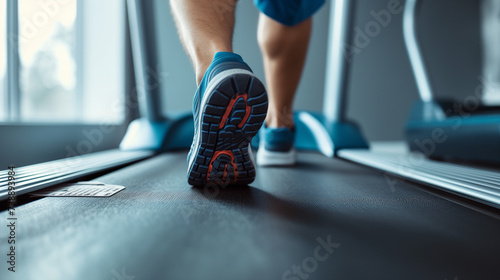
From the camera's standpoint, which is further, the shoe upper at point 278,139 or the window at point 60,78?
the window at point 60,78

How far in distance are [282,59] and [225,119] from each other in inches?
28.2

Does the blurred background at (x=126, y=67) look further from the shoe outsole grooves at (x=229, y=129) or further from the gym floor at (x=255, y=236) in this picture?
the gym floor at (x=255, y=236)

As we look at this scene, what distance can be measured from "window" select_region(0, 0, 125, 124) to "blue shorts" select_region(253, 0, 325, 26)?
2.89ft

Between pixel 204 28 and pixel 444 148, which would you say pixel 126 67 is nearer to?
pixel 204 28

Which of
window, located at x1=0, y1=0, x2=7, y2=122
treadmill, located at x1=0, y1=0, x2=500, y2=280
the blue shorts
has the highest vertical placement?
the blue shorts

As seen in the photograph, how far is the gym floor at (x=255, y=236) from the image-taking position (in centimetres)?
38

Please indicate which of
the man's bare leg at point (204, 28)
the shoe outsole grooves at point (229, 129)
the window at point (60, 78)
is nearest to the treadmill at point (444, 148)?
the shoe outsole grooves at point (229, 129)

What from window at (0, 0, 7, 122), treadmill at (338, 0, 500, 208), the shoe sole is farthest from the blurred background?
treadmill at (338, 0, 500, 208)

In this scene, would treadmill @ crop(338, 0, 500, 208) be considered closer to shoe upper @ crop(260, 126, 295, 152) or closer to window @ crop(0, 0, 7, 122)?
shoe upper @ crop(260, 126, 295, 152)

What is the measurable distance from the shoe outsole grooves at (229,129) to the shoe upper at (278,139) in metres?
0.46

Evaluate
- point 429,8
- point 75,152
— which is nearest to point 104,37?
point 75,152

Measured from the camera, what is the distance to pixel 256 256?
408mm

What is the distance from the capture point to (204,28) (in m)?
0.73

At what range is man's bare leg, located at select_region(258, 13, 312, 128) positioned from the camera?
1230 mm
